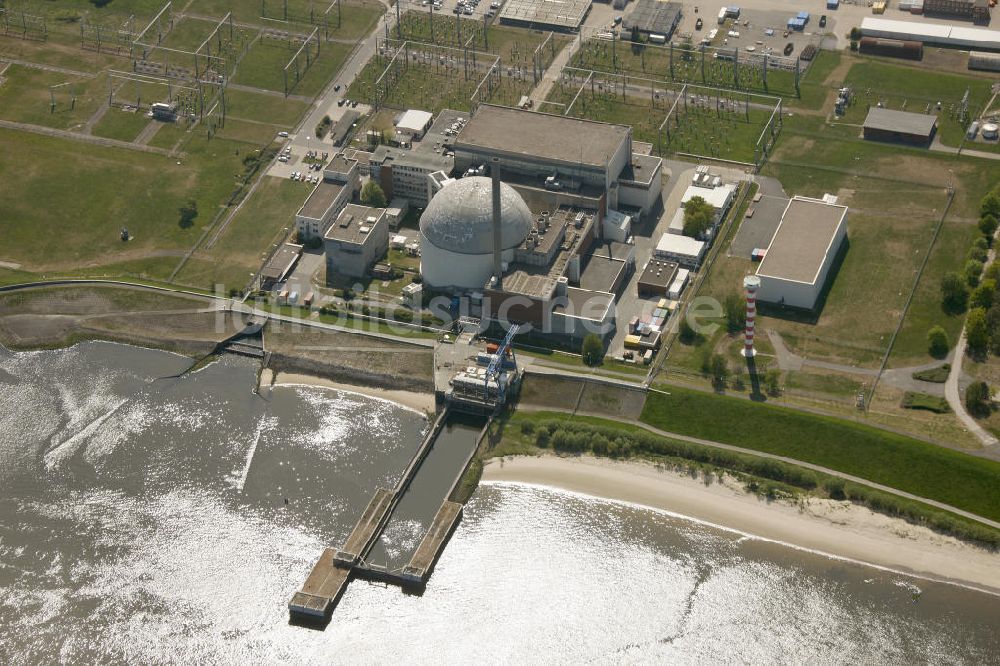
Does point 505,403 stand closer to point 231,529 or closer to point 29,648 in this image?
point 231,529

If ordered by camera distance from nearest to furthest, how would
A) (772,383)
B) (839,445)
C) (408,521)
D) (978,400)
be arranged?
(408,521), (839,445), (978,400), (772,383)

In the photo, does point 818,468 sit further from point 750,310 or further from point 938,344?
point 938,344

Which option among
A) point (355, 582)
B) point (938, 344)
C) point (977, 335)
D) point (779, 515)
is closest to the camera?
point (355, 582)

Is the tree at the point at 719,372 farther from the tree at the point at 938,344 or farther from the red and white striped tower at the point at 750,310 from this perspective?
the tree at the point at 938,344

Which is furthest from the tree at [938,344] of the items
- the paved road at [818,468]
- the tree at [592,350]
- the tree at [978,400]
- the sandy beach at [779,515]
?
the tree at [592,350]

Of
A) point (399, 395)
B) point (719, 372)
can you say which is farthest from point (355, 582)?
point (719, 372)

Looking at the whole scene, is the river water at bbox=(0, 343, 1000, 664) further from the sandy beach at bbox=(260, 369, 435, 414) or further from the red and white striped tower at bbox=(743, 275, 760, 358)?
the red and white striped tower at bbox=(743, 275, 760, 358)
